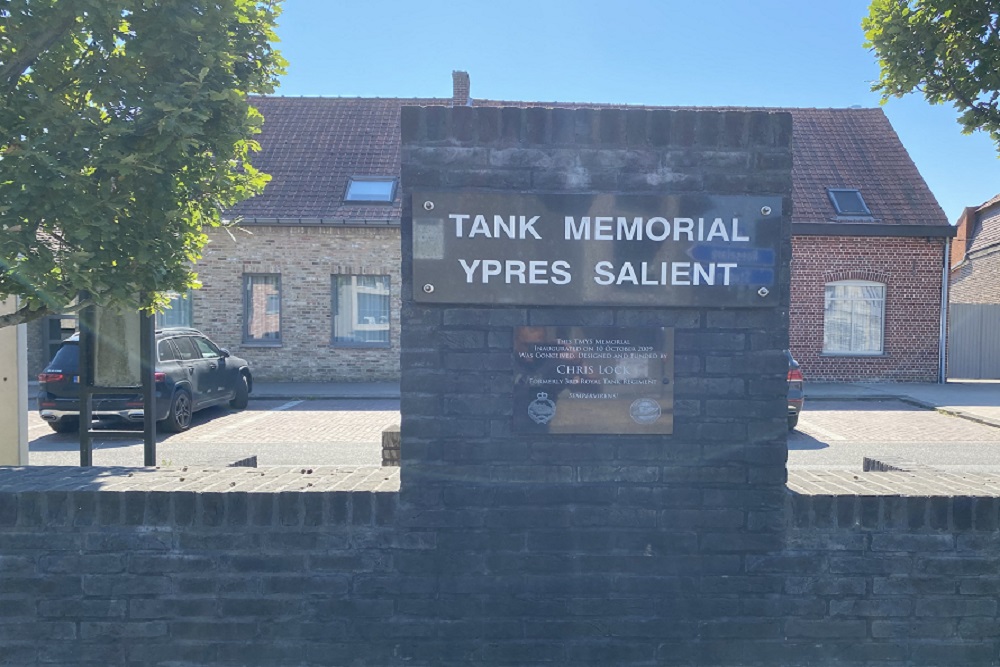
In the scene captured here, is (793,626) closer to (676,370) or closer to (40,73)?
(676,370)

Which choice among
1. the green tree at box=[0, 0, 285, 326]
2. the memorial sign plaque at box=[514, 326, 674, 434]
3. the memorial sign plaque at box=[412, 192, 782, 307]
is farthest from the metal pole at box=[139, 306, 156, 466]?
the memorial sign plaque at box=[514, 326, 674, 434]

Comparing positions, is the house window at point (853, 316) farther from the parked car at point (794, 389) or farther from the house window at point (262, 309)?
the house window at point (262, 309)

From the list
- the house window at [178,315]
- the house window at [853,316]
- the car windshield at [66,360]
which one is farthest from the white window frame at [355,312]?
→ the house window at [853,316]

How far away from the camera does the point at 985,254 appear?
2619 centimetres

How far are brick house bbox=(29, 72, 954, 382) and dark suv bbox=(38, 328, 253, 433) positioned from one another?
4712 millimetres

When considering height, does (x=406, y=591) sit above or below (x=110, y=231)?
below

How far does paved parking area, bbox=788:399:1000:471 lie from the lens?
859cm

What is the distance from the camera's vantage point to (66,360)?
10.2 metres

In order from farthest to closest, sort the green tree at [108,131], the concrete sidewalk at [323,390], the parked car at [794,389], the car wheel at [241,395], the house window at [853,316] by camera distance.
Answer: the house window at [853,316] → the concrete sidewalk at [323,390] → the car wheel at [241,395] → the parked car at [794,389] → the green tree at [108,131]

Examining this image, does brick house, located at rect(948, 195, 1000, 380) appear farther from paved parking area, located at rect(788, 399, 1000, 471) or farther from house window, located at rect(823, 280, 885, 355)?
paved parking area, located at rect(788, 399, 1000, 471)

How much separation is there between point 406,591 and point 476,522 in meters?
0.42

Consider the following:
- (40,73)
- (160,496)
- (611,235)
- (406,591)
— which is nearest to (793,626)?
(406,591)

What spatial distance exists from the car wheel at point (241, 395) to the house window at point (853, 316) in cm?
1363

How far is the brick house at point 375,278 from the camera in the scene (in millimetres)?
16531
